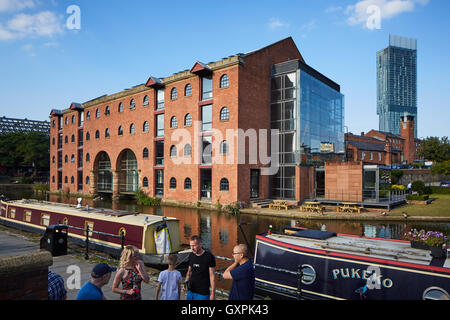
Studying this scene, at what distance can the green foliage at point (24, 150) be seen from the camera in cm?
6762

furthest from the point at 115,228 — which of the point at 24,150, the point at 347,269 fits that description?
the point at 24,150

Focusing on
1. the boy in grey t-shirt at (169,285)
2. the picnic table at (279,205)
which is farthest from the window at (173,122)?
the boy in grey t-shirt at (169,285)

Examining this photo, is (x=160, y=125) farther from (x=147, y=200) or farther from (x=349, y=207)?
(x=349, y=207)

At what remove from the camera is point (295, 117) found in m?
27.6

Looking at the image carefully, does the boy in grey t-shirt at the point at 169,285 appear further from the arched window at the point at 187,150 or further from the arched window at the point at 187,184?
the arched window at the point at 187,150

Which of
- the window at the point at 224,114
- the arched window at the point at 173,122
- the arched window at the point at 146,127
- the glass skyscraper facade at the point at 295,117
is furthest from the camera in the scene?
the arched window at the point at 146,127

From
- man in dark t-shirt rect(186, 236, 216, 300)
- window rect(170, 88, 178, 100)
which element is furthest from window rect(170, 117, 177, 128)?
man in dark t-shirt rect(186, 236, 216, 300)

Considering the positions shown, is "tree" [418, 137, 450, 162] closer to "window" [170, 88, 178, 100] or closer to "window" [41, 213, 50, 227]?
"window" [170, 88, 178, 100]

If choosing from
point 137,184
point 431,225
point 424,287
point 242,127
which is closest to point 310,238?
point 424,287

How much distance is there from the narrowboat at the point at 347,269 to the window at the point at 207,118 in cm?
2023

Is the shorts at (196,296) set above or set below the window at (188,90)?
below

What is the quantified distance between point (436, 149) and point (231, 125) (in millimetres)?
32441

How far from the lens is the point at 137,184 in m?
37.0
